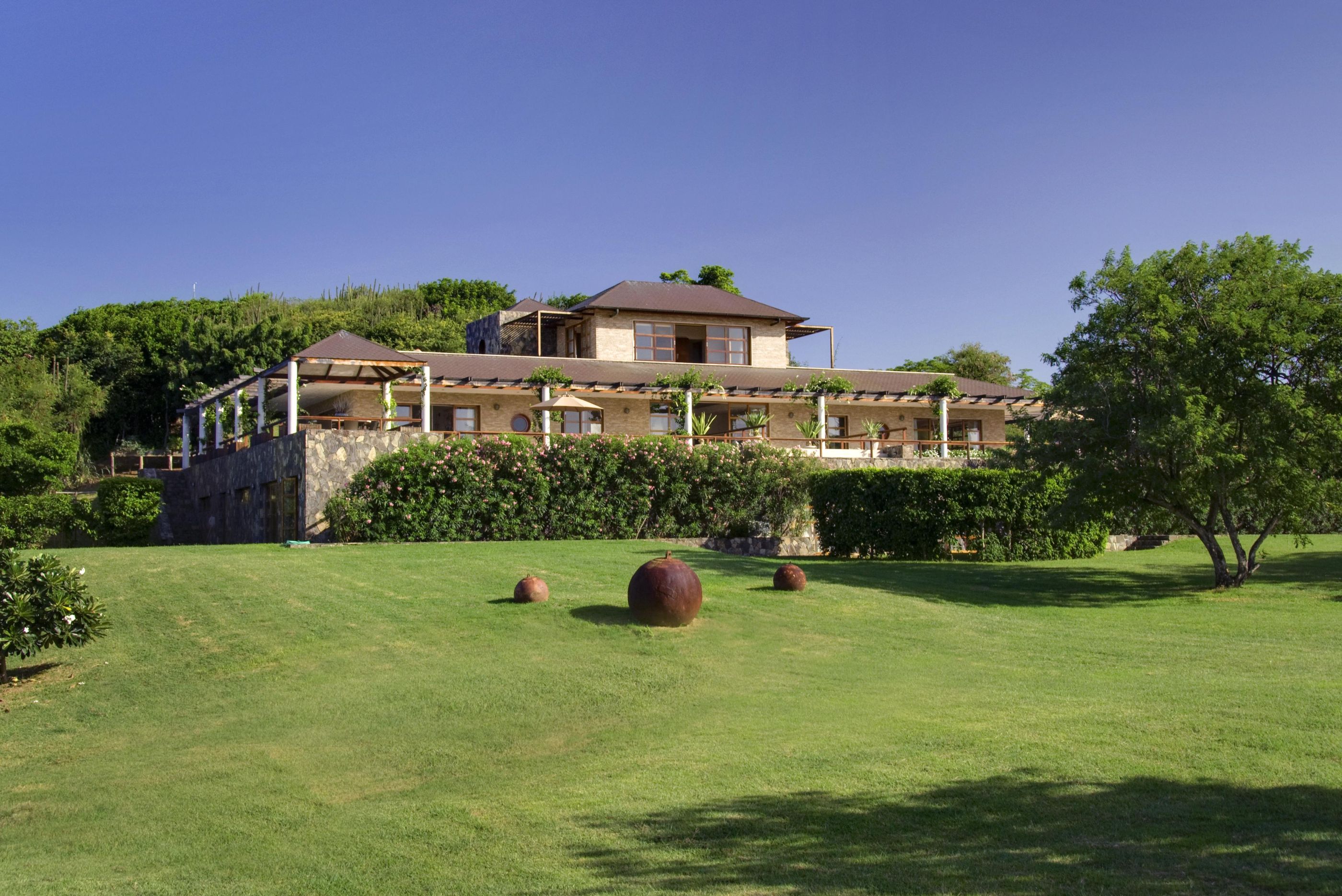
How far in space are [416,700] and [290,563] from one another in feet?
33.1

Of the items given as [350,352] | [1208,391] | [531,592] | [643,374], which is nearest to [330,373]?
[350,352]

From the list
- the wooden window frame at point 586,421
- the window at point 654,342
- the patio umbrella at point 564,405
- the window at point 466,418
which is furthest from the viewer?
the window at point 654,342

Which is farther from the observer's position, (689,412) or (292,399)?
(689,412)

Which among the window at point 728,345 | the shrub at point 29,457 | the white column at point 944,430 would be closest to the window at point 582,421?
the window at point 728,345

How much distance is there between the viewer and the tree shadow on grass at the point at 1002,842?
6.09 m

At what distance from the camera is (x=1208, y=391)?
1895 centimetres

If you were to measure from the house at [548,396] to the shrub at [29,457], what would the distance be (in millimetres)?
4428

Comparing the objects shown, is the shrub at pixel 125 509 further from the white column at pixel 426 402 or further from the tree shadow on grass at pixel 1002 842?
the tree shadow on grass at pixel 1002 842

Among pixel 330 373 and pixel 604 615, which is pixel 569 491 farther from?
pixel 604 615

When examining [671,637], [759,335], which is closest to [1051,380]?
[671,637]

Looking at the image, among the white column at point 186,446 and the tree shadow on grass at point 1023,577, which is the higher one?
the white column at point 186,446

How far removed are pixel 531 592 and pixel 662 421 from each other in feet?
85.1

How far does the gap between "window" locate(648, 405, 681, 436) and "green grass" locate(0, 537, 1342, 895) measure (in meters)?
23.1

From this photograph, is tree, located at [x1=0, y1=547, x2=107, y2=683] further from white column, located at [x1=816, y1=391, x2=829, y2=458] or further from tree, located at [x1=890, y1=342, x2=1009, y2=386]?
tree, located at [x1=890, y1=342, x2=1009, y2=386]
